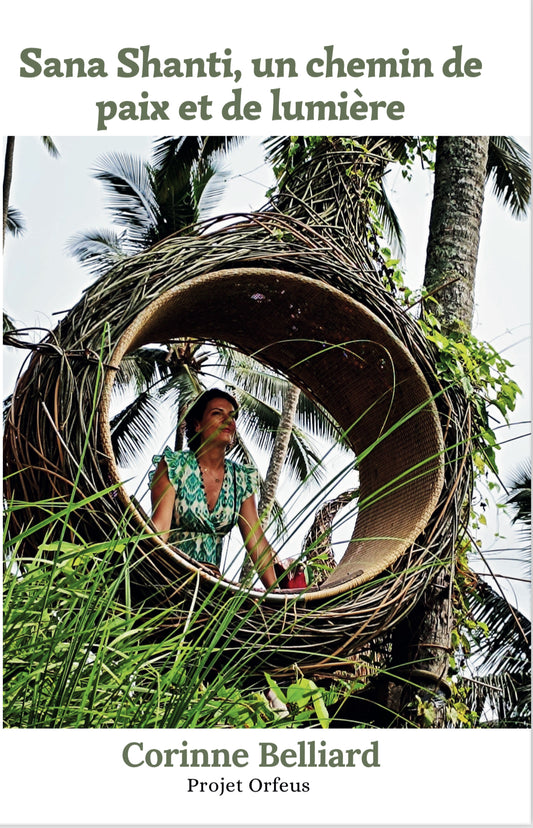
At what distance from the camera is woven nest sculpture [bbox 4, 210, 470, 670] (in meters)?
Answer: 1.74

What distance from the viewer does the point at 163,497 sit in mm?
1951

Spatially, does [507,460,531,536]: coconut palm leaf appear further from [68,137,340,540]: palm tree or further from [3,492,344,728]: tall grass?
[3,492,344,728]: tall grass

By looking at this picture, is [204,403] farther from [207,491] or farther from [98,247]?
[98,247]

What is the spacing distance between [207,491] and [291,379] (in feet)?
1.73

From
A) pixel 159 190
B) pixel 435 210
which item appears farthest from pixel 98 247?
pixel 435 210

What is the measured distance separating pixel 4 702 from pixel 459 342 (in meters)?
1.72

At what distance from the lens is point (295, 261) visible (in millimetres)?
2146

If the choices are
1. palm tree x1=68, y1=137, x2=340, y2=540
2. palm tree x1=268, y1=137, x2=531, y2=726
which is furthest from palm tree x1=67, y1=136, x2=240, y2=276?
palm tree x1=268, y1=137, x2=531, y2=726

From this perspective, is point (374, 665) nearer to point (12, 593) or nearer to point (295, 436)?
point (12, 593)

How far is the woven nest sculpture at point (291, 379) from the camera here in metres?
1.74

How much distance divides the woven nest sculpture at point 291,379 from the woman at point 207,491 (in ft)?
0.70

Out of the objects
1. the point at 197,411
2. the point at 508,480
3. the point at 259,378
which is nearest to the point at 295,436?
the point at 259,378

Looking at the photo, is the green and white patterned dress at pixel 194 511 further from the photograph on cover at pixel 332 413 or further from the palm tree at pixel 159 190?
the palm tree at pixel 159 190

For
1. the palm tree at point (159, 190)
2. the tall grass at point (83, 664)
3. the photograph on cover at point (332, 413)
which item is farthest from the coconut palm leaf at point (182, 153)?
the tall grass at point (83, 664)
